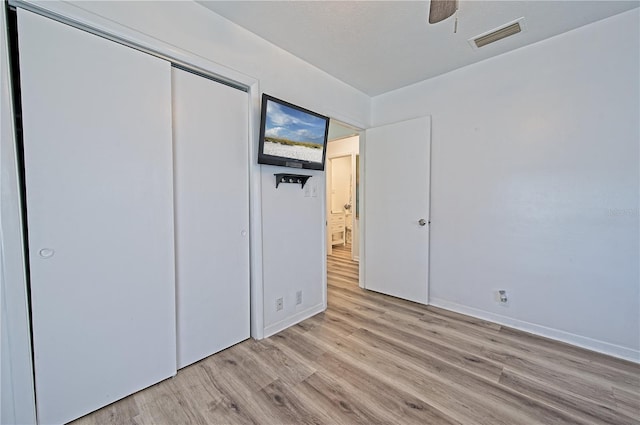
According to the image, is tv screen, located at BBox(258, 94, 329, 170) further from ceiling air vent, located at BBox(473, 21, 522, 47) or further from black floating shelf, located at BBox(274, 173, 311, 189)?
ceiling air vent, located at BBox(473, 21, 522, 47)

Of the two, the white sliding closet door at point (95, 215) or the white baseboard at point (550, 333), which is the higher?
the white sliding closet door at point (95, 215)

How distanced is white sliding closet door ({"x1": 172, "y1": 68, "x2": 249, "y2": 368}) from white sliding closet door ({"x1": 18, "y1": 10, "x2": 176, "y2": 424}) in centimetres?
11

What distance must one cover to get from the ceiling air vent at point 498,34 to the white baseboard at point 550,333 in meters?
2.51

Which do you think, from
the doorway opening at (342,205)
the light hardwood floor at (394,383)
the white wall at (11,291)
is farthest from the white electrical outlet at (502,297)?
the white wall at (11,291)

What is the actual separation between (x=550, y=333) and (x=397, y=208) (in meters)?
1.77

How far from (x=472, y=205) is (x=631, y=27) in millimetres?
1642

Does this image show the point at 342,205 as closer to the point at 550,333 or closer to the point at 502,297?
the point at 502,297

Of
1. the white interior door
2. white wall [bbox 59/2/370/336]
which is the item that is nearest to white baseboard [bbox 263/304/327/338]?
white wall [bbox 59/2/370/336]

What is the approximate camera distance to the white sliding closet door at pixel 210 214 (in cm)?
177

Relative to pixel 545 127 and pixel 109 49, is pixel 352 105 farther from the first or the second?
pixel 109 49

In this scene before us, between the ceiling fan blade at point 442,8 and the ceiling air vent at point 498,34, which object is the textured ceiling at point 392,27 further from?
the ceiling fan blade at point 442,8

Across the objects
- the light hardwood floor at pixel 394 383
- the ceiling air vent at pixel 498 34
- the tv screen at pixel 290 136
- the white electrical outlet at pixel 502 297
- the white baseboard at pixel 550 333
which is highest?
the ceiling air vent at pixel 498 34

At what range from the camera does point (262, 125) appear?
1992 millimetres

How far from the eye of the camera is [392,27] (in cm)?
199
